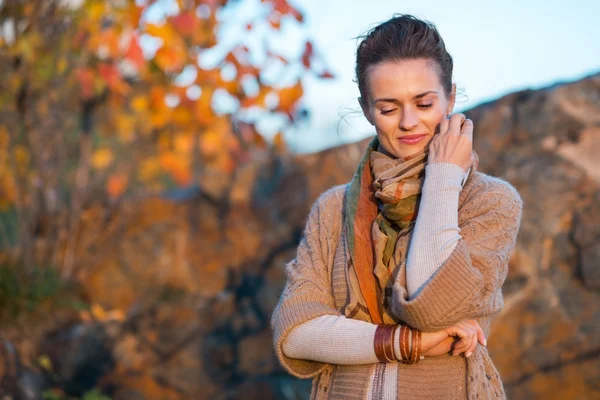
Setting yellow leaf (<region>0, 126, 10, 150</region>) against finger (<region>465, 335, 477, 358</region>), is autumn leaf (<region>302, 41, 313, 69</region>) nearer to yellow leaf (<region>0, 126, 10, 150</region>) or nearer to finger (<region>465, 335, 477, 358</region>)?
yellow leaf (<region>0, 126, 10, 150</region>)

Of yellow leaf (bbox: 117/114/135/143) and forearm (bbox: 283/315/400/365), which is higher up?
forearm (bbox: 283/315/400/365)

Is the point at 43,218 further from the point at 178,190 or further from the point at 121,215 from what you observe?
the point at 178,190

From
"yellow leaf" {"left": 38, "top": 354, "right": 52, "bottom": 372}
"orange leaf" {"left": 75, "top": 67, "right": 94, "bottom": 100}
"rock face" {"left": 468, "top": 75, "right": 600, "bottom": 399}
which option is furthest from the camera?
"orange leaf" {"left": 75, "top": 67, "right": 94, "bottom": 100}

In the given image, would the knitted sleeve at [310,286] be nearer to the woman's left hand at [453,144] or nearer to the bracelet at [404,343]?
the bracelet at [404,343]

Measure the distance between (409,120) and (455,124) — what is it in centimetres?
13

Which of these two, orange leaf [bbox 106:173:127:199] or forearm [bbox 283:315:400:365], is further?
orange leaf [bbox 106:173:127:199]

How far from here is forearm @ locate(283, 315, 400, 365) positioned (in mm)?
2113

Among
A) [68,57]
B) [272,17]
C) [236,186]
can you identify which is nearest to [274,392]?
[236,186]

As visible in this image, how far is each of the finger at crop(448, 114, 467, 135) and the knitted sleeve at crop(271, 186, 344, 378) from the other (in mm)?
503

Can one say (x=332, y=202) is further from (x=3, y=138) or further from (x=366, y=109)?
(x=3, y=138)

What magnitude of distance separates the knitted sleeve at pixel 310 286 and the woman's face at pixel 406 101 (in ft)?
1.15

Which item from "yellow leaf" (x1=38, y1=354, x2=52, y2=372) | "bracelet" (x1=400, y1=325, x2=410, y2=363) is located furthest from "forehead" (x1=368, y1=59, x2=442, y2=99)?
"yellow leaf" (x1=38, y1=354, x2=52, y2=372)

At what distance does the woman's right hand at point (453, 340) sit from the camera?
6.74 ft

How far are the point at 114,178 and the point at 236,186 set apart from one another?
840 millimetres
